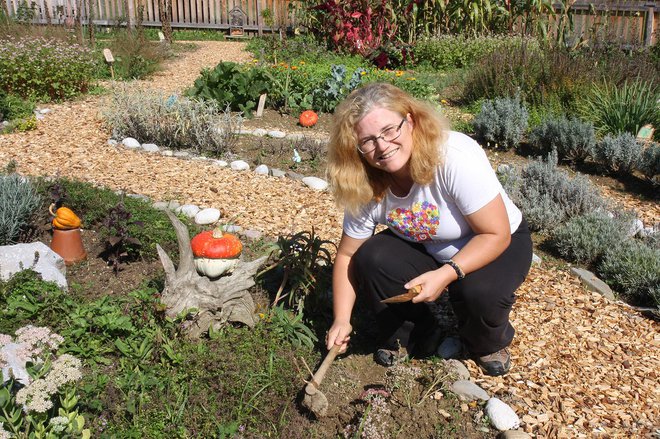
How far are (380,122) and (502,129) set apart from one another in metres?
4.13

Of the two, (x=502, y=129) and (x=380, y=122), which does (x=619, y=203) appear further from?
(x=380, y=122)

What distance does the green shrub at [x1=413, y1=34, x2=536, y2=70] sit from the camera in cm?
1100

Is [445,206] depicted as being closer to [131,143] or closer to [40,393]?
[40,393]

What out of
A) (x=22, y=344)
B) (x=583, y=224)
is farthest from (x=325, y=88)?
(x=22, y=344)

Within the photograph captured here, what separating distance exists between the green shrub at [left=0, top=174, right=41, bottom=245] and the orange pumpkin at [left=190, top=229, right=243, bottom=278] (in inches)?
54.8

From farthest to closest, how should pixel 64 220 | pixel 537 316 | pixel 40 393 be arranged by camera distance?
1. pixel 64 220
2. pixel 537 316
3. pixel 40 393

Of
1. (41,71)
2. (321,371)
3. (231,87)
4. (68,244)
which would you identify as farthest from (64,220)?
(41,71)

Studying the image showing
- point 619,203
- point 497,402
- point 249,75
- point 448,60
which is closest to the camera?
point 497,402

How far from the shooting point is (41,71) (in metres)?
7.91

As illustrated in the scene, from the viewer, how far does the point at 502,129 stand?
632cm

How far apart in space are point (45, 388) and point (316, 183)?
3329 millimetres

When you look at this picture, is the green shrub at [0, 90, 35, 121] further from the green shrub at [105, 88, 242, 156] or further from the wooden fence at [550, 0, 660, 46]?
the wooden fence at [550, 0, 660, 46]

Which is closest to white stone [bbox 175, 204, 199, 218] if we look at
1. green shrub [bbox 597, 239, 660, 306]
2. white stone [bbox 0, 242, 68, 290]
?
white stone [bbox 0, 242, 68, 290]

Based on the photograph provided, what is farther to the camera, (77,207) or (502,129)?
(502,129)
